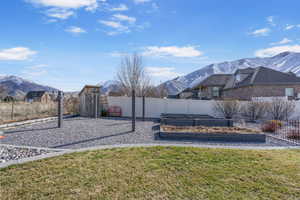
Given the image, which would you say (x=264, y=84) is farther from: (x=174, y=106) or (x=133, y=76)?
(x=133, y=76)

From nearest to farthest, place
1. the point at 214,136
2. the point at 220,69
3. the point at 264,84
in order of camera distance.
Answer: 1. the point at 214,136
2. the point at 264,84
3. the point at 220,69

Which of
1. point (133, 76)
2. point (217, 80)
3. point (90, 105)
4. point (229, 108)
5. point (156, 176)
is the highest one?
point (217, 80)

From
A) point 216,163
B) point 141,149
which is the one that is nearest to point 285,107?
point 216,163

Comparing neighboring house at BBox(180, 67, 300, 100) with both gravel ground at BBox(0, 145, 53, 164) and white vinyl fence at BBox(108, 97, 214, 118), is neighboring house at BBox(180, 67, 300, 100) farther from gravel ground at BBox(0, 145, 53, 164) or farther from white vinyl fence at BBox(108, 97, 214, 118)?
gravel ground at BBox(0, 145, 53, 164)

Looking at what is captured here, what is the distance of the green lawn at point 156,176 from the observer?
7.72 feet

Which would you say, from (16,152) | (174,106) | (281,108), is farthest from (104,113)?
(281,108)

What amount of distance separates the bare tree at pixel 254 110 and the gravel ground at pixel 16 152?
12.0m

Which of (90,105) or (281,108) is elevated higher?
(90,105)

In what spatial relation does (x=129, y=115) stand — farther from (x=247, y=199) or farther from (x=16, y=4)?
(x=247, y=199)

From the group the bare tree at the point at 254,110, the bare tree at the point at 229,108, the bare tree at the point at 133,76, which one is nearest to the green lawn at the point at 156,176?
the bare tree at the point at 229,108

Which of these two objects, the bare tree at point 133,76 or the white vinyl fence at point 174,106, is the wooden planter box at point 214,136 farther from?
the bare tree at point 133,76

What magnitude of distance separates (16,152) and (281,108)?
13698 millimetres

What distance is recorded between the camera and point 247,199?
223 centimetres

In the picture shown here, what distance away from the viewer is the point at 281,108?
1067 cm
